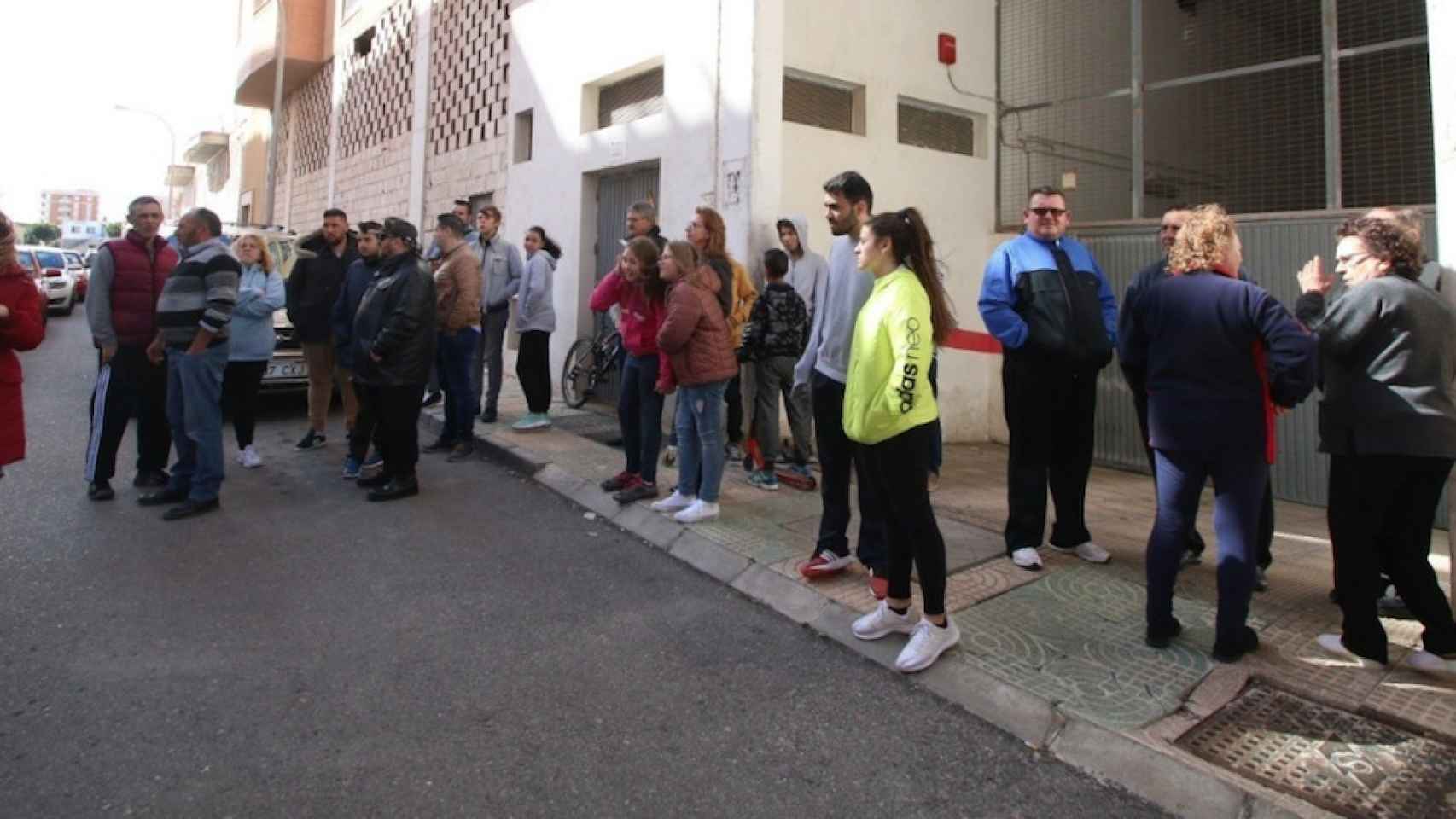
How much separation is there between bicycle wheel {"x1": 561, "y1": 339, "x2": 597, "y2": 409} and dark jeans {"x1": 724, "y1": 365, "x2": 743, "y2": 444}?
7.79 feet

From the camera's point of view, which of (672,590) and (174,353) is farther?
(174,353)

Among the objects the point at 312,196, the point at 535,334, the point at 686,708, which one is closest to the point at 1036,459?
the point at 686,708

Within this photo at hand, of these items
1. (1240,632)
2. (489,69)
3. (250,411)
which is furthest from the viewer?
(489,69)

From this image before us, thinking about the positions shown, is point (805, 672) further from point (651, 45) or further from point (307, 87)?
point (307, 87)

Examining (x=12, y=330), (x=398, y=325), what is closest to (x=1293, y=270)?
(x=398, y=325)

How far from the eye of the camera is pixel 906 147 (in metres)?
7.91

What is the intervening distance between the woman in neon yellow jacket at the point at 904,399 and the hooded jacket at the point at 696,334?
5.43ft

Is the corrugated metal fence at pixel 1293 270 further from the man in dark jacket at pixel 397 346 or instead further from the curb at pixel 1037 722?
the man in dark jacket at pixel 397 346

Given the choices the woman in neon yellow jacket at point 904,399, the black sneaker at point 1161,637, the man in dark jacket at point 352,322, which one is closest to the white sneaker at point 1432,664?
the black sneaker at point 1161,637

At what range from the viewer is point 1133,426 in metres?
7.56

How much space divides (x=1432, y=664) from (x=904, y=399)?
87.0 inches

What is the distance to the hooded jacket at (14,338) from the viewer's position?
11.9 ft

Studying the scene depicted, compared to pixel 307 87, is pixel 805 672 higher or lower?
lower

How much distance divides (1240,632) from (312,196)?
1956 cm
